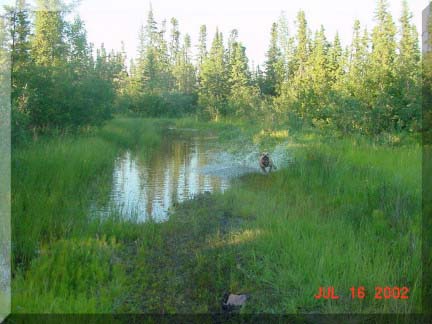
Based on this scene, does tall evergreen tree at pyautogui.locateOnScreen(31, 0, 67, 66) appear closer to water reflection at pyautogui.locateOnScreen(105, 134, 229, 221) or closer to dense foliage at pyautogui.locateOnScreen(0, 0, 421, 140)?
dense foliage at pyautogui.locateOnScreen(0, 0, 421, 140)

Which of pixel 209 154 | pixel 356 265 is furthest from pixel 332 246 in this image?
pixel 209 154

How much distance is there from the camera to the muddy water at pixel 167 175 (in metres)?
8.21

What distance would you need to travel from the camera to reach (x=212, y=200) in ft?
26.9

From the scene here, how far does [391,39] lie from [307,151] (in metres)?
15.8

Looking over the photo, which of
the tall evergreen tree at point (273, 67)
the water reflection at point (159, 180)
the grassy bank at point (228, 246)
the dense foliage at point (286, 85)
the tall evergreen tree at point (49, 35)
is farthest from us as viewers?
the tall evergreen tree at point (273, 67)

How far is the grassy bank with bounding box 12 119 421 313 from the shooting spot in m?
4.07

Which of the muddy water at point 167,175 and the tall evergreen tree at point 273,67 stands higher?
the tall evergreen tree at point 273,67

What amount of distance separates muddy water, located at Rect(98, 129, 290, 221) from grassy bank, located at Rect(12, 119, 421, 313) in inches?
25.2

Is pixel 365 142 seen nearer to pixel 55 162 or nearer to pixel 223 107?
pixel 55 162

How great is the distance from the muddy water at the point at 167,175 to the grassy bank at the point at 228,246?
64cm
